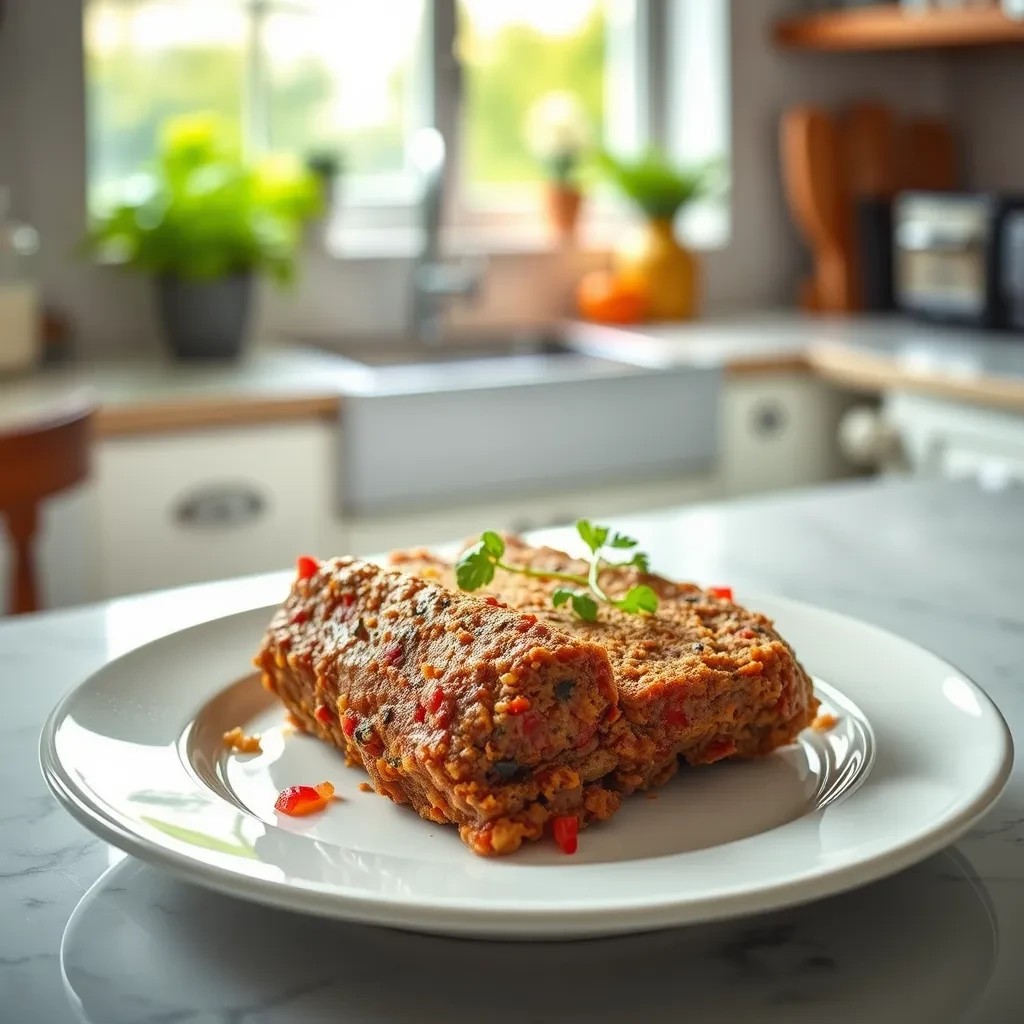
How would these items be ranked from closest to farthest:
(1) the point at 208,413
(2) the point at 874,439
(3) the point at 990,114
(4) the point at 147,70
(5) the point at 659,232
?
(1) the point at 208,413, (2) the point at 874,439, (4) the point at 147,70, (5) the point at 659,232, (3) the point at 990,114

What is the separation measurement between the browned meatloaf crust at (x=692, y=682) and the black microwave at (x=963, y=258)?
2.11m

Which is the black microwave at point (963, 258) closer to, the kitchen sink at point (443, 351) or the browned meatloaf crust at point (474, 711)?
the kitchen sink at point (443, 351)

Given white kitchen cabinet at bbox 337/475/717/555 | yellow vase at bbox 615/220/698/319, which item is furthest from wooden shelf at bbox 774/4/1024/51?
white kitchen cabinet at bbox 337/475/717/555

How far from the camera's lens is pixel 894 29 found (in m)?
2.96

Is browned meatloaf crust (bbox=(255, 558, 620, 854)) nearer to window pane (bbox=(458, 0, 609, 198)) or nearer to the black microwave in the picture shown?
the black microwave

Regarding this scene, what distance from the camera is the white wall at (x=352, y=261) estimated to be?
2.64m

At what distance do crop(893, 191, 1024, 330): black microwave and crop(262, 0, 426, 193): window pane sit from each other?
102 centimetres

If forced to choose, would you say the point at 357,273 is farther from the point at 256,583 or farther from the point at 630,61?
the point at 256,583

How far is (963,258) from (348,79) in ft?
4.18

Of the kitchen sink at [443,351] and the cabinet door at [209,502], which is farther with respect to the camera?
the kitchen sink at [443,351]

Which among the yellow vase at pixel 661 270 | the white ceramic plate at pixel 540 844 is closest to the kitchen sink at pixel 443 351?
the yellow vase at pixel 661 270

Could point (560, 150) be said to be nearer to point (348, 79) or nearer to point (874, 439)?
point (348, 79)

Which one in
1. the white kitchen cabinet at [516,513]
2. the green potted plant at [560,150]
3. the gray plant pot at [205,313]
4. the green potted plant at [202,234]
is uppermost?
the green potted plant at [560,150]

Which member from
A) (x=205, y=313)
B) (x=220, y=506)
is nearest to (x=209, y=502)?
(x=220, y=506)
